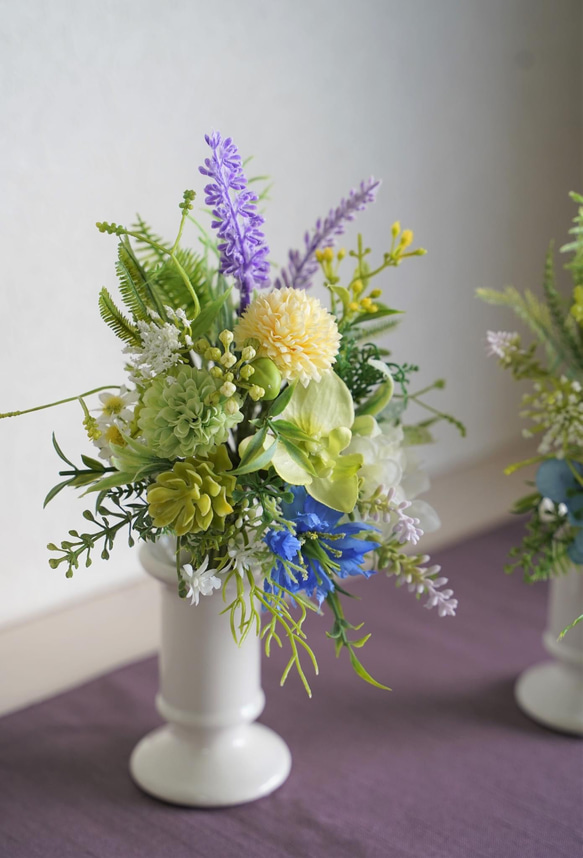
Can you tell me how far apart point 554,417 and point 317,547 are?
26 centimetres

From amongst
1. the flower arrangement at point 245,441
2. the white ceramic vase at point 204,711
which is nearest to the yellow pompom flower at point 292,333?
the flower arrangement at point 245,441

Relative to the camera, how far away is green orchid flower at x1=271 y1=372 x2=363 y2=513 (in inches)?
25.9

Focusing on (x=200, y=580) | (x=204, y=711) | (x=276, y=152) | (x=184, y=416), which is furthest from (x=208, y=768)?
(x=276, y=152)

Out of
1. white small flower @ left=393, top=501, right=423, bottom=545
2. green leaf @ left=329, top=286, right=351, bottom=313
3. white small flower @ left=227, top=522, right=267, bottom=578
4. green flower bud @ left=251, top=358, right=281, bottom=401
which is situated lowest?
white small flower @ left=227, top=522, right=267, bottom=578

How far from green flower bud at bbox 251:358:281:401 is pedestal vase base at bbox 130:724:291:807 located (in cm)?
33

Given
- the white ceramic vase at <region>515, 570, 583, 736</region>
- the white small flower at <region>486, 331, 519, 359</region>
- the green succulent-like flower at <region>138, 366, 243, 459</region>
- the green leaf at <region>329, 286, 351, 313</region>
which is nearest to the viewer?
the green succulent-like flower at <region>138, 366, 243, 459</region>

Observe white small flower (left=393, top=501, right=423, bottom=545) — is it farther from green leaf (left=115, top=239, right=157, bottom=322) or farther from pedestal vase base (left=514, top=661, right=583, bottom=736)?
pedestal vase base (left=514, top=661, right=583, bottom=736)

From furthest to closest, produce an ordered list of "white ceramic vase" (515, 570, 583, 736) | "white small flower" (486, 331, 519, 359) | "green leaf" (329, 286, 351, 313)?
"white ceramic vase" (515, 570, 583, 736) → "white small flower" (486, 331, 519, 359) → "green leaf" (329, 286, 351, 313)

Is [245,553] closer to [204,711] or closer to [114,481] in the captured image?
[114,481]

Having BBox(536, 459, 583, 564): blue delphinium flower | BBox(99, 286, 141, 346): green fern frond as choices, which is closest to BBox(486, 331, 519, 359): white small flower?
BBox(536, 459, 583, 564): blue delphinium flower

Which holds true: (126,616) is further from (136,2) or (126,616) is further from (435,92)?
(435,92)

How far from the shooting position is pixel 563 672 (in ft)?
3.14

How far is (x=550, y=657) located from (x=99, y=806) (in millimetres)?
540

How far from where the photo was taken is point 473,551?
1.38m
